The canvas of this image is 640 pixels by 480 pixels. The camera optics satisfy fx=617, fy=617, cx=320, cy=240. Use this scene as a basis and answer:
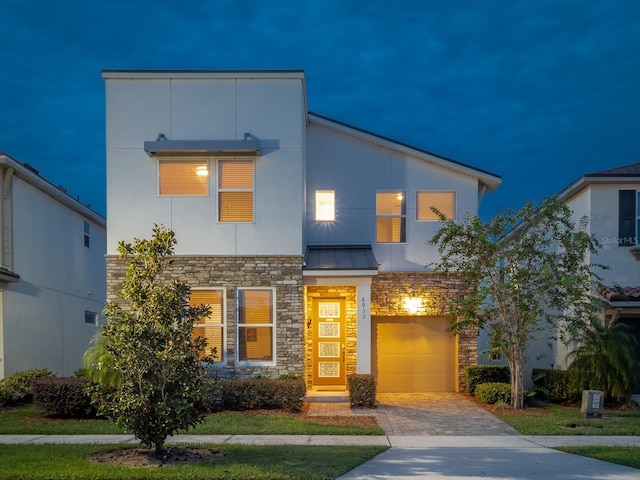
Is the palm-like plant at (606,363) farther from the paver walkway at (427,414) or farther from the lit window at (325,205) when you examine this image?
the lit window at (325,205)

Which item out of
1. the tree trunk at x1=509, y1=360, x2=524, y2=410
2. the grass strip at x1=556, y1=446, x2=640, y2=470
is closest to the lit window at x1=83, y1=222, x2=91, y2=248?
the tree trunk at x1=509, y1=360, x2=524, y2=410

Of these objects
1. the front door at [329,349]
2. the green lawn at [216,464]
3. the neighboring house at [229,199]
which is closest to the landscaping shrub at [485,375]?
the neighboring house at [229,199]

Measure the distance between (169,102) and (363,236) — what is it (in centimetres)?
611

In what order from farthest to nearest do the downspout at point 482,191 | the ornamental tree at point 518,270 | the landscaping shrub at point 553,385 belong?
the downspout at point 482,191 → the landscaping shrub at point 553,385 → the ornamental tree at point 518,270

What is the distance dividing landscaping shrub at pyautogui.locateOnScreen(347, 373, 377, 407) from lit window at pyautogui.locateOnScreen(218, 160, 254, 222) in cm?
456

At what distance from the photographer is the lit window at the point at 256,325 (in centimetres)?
1485

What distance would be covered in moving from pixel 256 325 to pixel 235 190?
3304 millimetres

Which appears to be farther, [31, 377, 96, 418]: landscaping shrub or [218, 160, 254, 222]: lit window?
[218, 160, 254, 222]: lit window

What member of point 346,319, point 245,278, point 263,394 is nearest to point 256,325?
point 245,278

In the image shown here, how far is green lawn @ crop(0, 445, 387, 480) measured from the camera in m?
7.97

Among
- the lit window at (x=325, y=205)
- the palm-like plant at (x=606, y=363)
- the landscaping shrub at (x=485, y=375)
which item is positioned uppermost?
the lit window at (x=325, y=205)

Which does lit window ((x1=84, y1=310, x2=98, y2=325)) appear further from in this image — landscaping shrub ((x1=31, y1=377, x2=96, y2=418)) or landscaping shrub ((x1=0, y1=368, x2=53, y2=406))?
landscaping shrub ((x1=31, y1=377, x2=96, y2=418))

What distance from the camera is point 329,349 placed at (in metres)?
16.5

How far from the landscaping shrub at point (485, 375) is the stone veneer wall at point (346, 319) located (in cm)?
300
